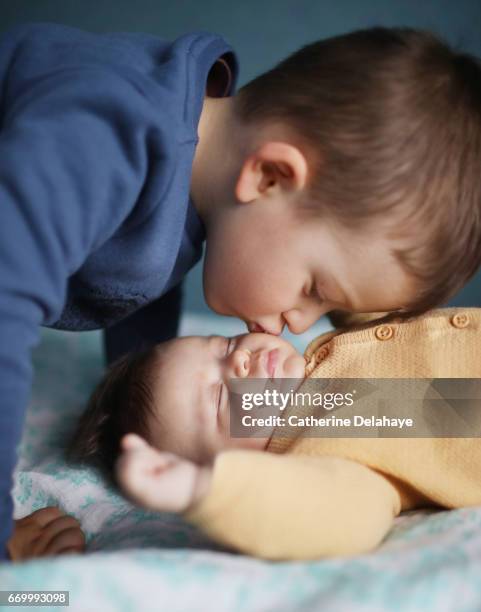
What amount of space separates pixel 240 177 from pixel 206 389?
306mm

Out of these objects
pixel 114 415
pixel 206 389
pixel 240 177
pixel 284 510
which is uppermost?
pixel 240 177

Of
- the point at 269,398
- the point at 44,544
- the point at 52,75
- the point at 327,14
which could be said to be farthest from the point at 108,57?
the point at 327,14

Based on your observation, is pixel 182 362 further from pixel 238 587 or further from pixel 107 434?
pixel 238 587

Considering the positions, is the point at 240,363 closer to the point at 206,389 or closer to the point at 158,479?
the point at 206,389

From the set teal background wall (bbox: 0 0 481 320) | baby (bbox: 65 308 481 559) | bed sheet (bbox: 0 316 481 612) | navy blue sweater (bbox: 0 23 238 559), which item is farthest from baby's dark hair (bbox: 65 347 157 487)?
teal background wall (bbox: 0 0 481 320)

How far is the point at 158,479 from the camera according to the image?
591mm

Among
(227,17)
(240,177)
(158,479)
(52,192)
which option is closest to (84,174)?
(52,192)

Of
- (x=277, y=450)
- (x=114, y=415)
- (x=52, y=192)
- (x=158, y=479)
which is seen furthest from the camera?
(x=114, y=415)

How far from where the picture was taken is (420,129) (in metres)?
0.83

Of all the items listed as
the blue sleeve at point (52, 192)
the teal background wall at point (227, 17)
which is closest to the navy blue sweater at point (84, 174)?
the blue sleeve at point (52, 192)

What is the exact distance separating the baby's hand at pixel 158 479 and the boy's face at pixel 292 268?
0.36 metres

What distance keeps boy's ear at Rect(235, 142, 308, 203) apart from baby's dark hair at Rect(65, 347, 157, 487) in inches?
12.5

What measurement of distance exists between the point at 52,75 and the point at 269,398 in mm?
513

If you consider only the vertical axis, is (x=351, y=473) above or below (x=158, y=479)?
below
